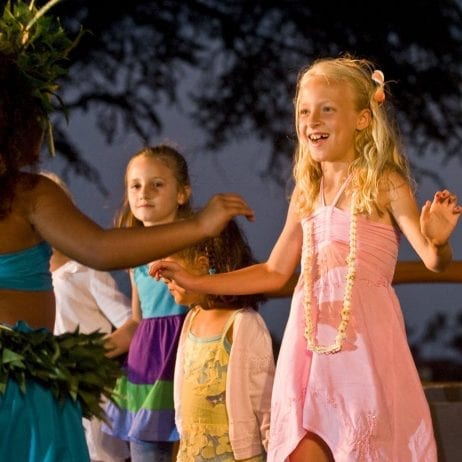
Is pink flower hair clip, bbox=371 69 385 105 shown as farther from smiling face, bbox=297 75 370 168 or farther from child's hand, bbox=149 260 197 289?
child's hand, bbox=149 260 197 289

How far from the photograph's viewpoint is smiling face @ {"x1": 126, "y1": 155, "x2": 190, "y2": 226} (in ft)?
14.3

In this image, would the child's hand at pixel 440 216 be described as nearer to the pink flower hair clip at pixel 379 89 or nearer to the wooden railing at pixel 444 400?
the pink flower hair clip at pixel 379 89

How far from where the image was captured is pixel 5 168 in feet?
8.98

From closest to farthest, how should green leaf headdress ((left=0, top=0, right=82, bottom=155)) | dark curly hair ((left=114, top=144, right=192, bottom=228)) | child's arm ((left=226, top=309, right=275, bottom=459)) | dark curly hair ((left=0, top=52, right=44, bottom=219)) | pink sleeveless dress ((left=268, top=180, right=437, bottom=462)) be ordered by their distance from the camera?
dark curly hair ((left=0, top=52, right=44, bottom=219)), green leaf headdress ((left=0, top=0, right=82, bottom=155)), pink sleeveless dress ((left=268, top=180, right=437, bottom=462)), child's arm ((left=226, top=309, right=275, bottom=459)), dark curly hair ((left=114, top=144, right=192, bottom=228))

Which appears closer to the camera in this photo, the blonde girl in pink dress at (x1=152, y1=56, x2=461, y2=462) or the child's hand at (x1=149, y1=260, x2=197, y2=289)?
the blonde girl in pink dress at (x1=152, y1=56, x2=461, y2=462)

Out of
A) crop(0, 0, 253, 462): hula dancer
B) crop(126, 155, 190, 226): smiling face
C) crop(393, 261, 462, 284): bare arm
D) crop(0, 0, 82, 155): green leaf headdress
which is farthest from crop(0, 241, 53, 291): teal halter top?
crop(393, 261, 462, 284): bare arm

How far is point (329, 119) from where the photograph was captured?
3.55m

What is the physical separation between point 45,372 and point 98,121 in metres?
3.57

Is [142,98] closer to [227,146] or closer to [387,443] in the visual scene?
[227,146]

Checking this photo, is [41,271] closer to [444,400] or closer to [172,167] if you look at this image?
[172,167]

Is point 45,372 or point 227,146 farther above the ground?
point 227,146

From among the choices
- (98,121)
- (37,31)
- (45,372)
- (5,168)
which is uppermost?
(98,121)

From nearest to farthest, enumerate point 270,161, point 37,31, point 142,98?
point 37,31, point 270,161, point 142,98

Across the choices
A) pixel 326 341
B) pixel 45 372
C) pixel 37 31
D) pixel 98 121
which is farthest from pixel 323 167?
pixel 98 121
